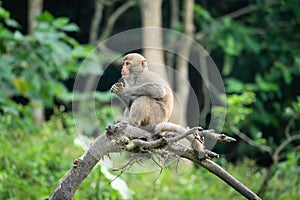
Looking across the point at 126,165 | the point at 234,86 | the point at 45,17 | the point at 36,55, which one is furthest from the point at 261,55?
the point at 126,165

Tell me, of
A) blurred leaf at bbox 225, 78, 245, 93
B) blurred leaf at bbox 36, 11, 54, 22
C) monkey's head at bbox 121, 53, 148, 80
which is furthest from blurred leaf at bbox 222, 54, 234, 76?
monkey's head at bbox 121, 53, 148, 80

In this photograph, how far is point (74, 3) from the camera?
39.3 feet

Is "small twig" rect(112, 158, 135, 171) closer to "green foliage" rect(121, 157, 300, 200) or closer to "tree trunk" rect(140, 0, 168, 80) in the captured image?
"green foliage" rect(121, 157, 300, 200)

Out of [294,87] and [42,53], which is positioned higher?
[42,53]

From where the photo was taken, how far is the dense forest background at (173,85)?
6.34m

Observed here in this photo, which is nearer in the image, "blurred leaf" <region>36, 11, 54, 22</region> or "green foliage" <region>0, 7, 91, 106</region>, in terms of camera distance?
"green foliage" <region>0, 7, 91, 106</region>

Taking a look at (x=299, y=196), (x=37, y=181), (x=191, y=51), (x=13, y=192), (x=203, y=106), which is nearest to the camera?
(x=203, y=106)

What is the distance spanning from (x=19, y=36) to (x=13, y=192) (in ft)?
6.56

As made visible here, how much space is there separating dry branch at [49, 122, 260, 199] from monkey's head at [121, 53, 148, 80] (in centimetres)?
32

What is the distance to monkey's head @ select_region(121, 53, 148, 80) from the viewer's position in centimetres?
363

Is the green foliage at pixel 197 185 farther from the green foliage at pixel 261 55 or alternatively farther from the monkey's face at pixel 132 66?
the monkey's face at pixel 132 66

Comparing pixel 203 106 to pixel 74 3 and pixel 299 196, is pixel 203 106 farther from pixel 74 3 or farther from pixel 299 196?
pixel 74 3

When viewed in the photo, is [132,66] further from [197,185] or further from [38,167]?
[197,185]

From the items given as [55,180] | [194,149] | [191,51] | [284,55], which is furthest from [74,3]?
[194,149]
